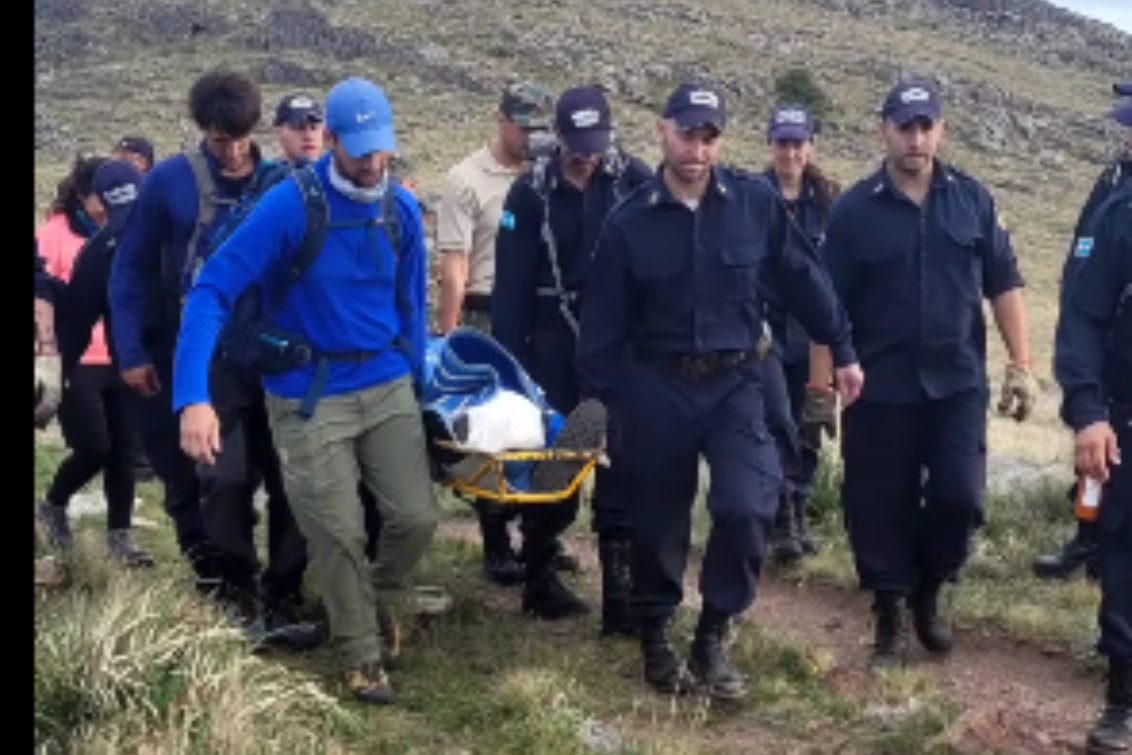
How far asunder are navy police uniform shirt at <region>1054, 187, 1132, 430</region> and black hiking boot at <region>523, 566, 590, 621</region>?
2.32 meters

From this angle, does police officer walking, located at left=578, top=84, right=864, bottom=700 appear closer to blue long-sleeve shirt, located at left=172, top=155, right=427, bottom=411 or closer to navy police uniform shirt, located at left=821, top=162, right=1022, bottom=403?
navy police uniform shirt, located at left=821, top=162, right=1022, bottom=403

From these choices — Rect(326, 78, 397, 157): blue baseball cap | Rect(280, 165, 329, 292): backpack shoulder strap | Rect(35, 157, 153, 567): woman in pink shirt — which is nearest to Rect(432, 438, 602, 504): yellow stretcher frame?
Rect(280, 165, 329, 292): backpack shoulder strap

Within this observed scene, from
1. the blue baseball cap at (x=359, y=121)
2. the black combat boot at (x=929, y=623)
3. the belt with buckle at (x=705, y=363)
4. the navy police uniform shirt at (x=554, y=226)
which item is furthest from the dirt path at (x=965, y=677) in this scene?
the blue baseball cap at (x=359, y=121)

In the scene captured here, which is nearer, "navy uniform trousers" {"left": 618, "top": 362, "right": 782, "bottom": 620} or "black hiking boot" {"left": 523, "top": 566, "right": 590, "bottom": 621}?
"navy uniform trousers" {"left": 618, "top": 362, "right": 782, "bottom": 620}

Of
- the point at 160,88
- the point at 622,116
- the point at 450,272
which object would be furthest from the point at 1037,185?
the point at 450,272

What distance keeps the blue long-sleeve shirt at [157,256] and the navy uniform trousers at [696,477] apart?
1.76m

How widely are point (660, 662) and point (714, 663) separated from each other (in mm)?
213

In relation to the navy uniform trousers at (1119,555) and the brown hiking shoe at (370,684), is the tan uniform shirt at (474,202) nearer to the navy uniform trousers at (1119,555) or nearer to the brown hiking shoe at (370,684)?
the brown hiking shoe at (370,684)

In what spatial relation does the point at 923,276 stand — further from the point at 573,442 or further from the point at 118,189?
the point at 118,189

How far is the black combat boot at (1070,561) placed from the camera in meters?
8.02

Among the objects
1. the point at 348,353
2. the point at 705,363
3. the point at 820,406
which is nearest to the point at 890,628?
the point at 820,406

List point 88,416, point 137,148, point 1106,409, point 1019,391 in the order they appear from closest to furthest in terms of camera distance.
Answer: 1. point 1106,409
2. point 1019,391
3. point 88,416
4. point 137,148

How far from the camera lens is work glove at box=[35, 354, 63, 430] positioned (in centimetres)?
743

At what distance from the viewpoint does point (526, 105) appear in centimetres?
712
